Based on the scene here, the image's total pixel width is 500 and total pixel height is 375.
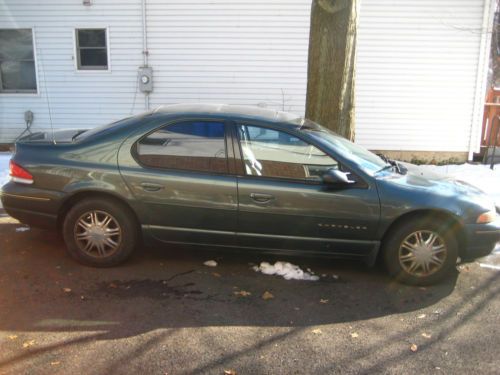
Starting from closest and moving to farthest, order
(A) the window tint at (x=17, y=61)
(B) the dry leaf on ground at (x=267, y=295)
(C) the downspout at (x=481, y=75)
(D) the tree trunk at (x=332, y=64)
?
(B) the dry leaf on ground at (x=267, y=295), (D) the tree trunk at (x=332, y=64), (C) the downspout at (x=481, y=75), (A) the window tint at (x=17, y=61)

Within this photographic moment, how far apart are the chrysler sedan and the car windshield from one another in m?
0.02

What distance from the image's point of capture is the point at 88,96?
10.7 meters

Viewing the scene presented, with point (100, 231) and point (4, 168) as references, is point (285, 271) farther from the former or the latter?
point (4, 168)

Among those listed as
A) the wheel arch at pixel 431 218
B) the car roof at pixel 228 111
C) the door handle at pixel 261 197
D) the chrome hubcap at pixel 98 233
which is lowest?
the chrome hubcap at pixel 98 233

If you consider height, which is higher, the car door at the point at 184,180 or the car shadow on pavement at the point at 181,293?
the car door at the point at 184,180

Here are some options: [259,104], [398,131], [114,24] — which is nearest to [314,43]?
[259,104]

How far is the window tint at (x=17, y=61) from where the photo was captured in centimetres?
1062

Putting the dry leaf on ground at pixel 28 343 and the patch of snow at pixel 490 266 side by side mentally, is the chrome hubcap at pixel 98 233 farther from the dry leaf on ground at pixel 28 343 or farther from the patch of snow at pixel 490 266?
the patch of snow at pixel 490 266

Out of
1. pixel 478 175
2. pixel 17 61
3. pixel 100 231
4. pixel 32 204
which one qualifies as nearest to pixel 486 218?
pixel 100 231

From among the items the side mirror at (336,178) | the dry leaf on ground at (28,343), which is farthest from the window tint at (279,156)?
the dry leaf on ground at (28,343)

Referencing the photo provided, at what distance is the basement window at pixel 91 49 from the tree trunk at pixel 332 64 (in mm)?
6179

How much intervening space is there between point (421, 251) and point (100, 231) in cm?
294

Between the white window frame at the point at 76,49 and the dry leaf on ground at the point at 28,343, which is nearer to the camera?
the dry leaf on ground at the point at 28,343

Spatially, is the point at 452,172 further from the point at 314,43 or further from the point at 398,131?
the point at 314,43
